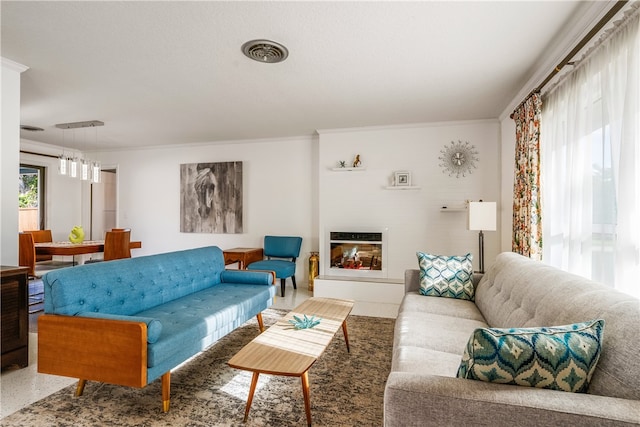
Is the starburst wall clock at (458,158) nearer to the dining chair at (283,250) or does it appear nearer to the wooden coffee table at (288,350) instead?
the dining chair at (283,250)

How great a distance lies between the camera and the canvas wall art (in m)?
5.91

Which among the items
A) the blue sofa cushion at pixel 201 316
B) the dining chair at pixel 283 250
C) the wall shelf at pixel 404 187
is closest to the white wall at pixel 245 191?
the dining chair at pixel 283 250

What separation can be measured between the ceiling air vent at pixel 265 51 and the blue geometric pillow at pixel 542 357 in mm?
2356

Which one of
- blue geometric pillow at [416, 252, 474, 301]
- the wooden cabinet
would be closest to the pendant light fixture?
the wooden cabinet

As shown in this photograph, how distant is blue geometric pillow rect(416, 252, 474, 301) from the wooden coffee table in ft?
2.89

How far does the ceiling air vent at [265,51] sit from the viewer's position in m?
2.50

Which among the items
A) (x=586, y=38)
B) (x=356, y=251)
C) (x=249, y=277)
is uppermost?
(x=586, y=38)

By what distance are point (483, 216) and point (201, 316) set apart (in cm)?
313

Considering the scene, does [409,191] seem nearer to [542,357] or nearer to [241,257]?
[241,257]

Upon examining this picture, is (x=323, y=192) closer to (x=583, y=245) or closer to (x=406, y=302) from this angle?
(x=406, y=302)

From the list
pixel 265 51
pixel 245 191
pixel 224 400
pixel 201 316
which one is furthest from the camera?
pixel 245 191

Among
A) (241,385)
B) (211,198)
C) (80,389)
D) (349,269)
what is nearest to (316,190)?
(349,269)

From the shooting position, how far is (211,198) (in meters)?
6.04

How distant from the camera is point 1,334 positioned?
243 centimetres
